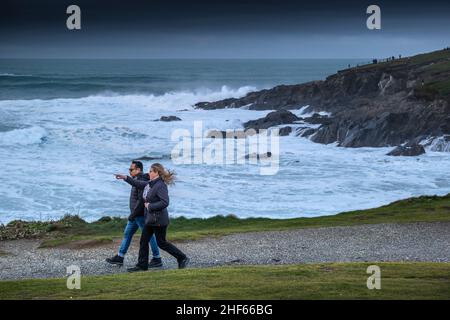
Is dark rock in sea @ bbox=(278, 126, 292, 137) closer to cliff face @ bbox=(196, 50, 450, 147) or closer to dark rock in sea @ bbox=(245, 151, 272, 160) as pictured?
cliff face @ bbox=(196, 50, 450, 147)

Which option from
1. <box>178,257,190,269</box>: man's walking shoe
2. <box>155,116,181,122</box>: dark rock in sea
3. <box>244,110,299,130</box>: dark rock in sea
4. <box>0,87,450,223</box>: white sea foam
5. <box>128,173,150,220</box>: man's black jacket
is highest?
<box>128,173,150,220</box>: man's black jacket

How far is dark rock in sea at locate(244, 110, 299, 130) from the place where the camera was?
61.9m

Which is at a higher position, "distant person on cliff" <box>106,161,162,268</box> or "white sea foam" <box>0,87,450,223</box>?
"distant person on cliff" <box>106,161,162,268</box>

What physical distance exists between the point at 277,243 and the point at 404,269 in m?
6.72

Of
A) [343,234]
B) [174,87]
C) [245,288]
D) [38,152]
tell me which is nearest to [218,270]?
[245,288]

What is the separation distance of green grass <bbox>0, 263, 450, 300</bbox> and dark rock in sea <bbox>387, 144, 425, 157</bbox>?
32577 mm

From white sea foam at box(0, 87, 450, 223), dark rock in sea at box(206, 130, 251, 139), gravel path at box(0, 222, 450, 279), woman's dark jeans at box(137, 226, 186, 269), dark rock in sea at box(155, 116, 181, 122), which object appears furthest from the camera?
dark rock in sea at box(155, 116, 181, 122)

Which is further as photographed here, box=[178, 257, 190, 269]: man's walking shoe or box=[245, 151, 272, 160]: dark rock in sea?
box=[245, 151, 272, 160]: dark rock in sea

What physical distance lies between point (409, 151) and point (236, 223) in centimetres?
2297

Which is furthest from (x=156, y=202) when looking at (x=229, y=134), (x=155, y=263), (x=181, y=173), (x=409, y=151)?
(x=229, y=134)

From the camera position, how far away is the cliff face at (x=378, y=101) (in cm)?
5244

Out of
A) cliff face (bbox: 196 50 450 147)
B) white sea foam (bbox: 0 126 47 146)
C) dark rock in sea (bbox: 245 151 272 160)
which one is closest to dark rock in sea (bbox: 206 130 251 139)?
cliff face (bbox: 196 50 450 147)

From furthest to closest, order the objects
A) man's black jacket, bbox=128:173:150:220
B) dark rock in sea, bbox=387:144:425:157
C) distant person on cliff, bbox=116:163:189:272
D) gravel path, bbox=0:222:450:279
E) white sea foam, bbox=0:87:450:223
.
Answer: dark rock in sea, bbox=387:144:425:157 < white sea foam, bbox=0:87:450:223 < gravel path, bbox=0:222:450:279 < man's black jacket, bbox=128:173:150:220 < distant person on cliff, bbox=116:163:189:272
